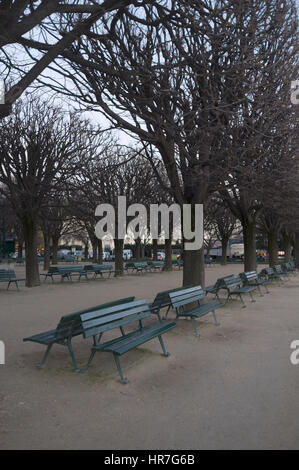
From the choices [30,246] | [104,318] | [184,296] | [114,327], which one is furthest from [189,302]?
[30,246]

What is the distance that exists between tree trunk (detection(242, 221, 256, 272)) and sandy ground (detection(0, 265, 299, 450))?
8316 mm

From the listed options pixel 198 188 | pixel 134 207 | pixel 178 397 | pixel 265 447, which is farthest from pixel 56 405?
pixel 134 207

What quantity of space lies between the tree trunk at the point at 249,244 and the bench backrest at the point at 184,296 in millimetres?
7671

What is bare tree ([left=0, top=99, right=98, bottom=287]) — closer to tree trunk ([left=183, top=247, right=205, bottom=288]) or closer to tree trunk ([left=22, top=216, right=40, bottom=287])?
tree trunk ([left=22, top=216, right=40, bottom=287])

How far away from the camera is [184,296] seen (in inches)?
298

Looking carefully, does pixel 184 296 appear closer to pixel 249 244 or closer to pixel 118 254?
pixel 249 244

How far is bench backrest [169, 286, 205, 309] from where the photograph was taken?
7109mm

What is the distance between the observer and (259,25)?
23.5ft

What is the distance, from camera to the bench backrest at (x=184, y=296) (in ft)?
23.3

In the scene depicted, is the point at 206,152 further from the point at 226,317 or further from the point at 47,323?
the point at 47,323

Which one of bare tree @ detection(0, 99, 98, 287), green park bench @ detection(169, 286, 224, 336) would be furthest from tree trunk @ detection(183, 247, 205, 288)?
bare tree @ detection(0, 99, 98, 287)

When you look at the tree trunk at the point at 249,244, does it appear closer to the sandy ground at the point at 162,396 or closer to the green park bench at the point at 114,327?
the sandy ground at the point at 162,396

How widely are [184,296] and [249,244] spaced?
885cm

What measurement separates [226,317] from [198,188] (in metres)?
3.23
